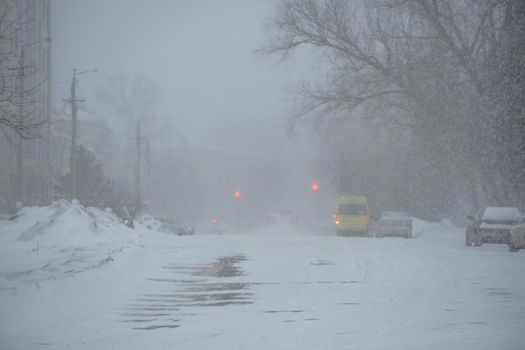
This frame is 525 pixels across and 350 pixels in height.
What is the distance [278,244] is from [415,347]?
19.4 m

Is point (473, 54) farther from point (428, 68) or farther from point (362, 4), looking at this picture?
point (362, 4)

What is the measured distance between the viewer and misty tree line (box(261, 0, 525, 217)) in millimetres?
32062

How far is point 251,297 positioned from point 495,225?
16.6 meters

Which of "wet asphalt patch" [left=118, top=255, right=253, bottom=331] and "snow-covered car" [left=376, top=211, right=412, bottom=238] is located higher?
"snow-covered car" [left=376, top=211, right=412, bottom=238]

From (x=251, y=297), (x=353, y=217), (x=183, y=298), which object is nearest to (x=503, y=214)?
(x=353, y=217)

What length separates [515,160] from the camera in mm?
32906

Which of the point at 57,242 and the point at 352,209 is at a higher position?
the point at 352,209

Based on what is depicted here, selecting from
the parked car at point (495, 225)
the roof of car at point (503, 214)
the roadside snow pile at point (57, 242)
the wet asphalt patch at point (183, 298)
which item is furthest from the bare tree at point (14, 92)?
the roof of car at point (503, 214)

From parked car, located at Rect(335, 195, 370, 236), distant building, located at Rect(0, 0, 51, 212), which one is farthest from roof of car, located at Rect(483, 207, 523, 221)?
→ distant building, located at Rect(0, 0, 51, 212)

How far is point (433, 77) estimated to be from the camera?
112ft

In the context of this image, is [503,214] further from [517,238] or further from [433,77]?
[433,77]

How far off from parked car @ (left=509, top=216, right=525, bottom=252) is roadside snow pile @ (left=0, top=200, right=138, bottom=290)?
1359 centimetres

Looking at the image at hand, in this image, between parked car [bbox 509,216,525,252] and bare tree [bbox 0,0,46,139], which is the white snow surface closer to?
parked car [bbox 509,216,525,252]

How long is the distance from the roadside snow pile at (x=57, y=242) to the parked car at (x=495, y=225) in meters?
13.6
